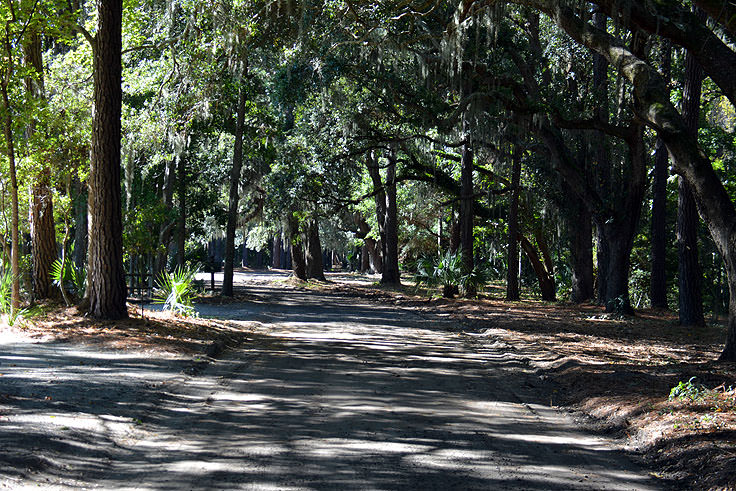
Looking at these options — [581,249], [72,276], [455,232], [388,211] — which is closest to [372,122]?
[388,211]

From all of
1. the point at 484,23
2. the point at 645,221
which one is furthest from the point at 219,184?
the point at 645,221

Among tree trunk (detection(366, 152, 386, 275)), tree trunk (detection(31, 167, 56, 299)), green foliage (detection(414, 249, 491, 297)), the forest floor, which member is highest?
tree trunk (detection(366, 152, 386, 275))

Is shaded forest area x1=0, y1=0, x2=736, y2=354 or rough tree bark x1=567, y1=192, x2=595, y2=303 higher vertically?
shaded forest area x1=0, y1=0, x2=736, y2=354

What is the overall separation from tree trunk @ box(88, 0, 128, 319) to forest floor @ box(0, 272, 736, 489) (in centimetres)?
70

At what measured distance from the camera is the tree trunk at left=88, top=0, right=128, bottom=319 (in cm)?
1197

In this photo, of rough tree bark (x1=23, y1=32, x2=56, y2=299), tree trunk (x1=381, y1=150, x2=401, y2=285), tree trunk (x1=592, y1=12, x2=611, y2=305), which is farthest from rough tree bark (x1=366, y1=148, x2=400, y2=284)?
rough tree bark (x1=23, y1=32, x2=56, y2=299)

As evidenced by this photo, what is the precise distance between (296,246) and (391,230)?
845cm

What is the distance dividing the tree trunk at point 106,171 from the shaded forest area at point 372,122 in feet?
0.09

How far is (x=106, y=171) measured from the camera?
1201 centimetres

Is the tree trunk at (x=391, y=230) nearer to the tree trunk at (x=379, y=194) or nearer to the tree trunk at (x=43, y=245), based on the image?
the tree trunk at (x=379, y=194)

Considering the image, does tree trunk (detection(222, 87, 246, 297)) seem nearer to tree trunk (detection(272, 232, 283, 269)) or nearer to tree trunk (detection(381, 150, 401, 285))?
tree trunk (detection(381, 150, 401, 285))

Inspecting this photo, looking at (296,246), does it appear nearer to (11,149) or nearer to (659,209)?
(659,209)

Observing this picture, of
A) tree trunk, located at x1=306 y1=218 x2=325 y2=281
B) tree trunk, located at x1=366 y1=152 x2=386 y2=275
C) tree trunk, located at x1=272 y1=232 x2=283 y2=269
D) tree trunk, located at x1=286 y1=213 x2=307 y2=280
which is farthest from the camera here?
tree trunk, located at x1=272 y1=232 x2=283 y2=269

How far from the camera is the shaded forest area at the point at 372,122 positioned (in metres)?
12.0
